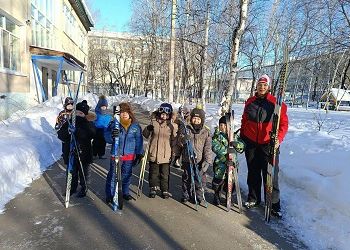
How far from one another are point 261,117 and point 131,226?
257 cm

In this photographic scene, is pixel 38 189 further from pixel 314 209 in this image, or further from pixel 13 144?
pixel 314 209

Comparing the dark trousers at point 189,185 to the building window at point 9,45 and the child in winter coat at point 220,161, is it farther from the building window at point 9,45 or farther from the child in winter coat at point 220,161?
the building window at point 9,45

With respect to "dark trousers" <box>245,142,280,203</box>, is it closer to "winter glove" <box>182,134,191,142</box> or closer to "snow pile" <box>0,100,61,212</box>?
"winter glove" <box>182,134,191,142</box>

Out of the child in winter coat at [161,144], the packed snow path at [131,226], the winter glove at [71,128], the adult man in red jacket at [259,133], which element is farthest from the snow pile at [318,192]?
the winter glove at [71,128]

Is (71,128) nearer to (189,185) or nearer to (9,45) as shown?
(189,185)

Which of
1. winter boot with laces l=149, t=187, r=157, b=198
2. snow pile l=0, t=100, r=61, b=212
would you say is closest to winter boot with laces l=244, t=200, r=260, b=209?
winter boot with laces l=149, t=187, r=157, b=198

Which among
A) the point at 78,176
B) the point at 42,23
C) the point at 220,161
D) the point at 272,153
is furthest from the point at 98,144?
the point at 42,23

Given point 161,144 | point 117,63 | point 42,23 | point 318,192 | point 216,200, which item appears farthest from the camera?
point 117,63

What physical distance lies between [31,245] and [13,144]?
4429 mm

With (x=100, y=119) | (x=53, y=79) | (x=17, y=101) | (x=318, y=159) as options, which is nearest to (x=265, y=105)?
(x=318, y=159)

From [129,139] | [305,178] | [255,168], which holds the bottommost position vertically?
[305,178]

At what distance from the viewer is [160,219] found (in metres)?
4.62

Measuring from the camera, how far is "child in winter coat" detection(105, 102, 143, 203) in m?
5.25

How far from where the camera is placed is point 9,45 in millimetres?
14430
